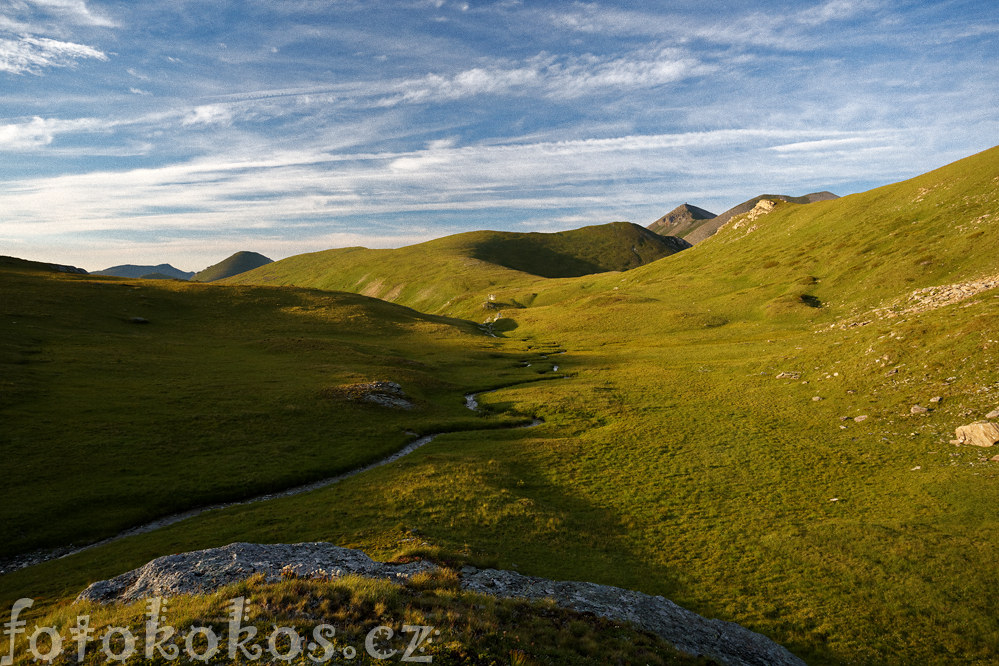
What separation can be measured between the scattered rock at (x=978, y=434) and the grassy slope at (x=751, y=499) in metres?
0.99

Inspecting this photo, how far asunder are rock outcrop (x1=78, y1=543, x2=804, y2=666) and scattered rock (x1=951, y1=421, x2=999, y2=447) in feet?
96.5

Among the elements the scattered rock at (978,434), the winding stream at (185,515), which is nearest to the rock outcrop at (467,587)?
the winding stream at (185,515)

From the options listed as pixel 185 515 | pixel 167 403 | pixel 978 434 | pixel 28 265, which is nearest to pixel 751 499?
pixel 978 434

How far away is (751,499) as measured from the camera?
34.6 metres

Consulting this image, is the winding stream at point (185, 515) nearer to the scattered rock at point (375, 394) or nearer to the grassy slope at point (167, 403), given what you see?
the grassy slope at point (167, 403)

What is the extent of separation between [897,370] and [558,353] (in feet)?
230

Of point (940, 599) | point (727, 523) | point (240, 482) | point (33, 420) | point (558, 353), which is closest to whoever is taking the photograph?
point (940, 599)

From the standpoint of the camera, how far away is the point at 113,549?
2888 centimetres

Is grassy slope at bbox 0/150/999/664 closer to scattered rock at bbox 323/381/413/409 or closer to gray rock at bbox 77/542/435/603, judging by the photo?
gray rock at bbox 77/542/435/603

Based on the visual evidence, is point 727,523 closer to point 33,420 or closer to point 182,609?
point 182,609

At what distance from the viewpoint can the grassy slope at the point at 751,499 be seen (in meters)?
22.9

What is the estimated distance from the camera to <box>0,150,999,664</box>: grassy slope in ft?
75.1

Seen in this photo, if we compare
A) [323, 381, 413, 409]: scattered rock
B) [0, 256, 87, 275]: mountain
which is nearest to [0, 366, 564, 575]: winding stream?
[323, 381, 413, 409]: scattered rock

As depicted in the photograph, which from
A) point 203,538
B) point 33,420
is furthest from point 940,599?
point 33,420
